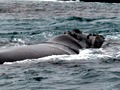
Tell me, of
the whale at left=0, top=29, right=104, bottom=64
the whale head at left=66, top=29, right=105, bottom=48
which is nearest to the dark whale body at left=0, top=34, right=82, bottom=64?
the whale at left=0, top=29, right=104, bottom=64

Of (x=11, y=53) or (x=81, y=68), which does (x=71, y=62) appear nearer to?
(x=81, y=68)

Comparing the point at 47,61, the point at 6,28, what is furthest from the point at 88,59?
the point at 6,28

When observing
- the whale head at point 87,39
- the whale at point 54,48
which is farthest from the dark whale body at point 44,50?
the whale head at point 87,39

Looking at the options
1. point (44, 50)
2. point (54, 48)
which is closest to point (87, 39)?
point (54, 48)

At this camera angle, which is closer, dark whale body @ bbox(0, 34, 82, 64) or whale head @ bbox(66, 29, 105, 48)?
dark whale body @ bbox(0, 34, 82, 64)

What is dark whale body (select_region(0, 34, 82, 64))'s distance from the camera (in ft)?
35.4

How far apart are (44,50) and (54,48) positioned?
2.18 feet

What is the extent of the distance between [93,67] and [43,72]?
2056mm

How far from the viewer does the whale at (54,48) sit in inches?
428

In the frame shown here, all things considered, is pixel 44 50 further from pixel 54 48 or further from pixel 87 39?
pixel 87 39

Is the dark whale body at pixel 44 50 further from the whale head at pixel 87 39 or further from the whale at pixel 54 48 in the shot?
the whale head at pixel 87 39

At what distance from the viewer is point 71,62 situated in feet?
37.8

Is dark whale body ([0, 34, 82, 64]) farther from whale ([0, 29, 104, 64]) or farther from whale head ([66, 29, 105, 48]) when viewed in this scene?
whale head ([66, 29, 105, 48])

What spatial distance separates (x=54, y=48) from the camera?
12461 millimetres
